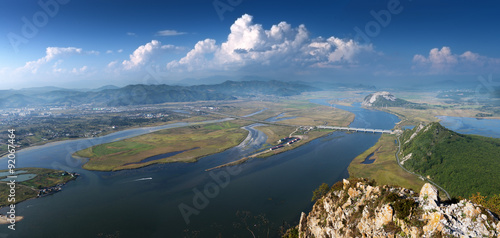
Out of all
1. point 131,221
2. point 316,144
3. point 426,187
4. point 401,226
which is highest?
point 426,187

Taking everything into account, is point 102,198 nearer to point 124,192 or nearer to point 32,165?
point 124,192

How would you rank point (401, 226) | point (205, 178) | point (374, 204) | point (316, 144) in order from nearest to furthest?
1. point (401, 226)
2. point (374, 204)
3. point (205, 178)
4. point (316, 144)

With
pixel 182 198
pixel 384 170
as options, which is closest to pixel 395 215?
pixel 182 198

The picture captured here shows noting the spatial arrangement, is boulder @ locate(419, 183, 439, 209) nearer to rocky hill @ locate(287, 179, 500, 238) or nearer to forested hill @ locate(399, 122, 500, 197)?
rocky hill @ locate(287, 179, 500, 238)

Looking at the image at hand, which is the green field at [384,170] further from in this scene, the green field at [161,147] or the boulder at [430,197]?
the green field at [161,147]

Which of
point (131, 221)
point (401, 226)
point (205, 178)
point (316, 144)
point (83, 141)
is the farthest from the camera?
point (83, 141)

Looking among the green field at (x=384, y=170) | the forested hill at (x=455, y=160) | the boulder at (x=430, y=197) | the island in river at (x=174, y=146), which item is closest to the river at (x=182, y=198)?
the green field at (x=384, y=170)

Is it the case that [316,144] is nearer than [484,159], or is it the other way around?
[484,159]

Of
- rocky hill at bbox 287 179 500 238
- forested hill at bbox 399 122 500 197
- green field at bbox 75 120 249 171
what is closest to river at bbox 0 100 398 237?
green field at bbox 75 120 249 171

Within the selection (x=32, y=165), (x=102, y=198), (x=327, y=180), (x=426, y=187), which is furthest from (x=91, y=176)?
(x=426, y=187)
